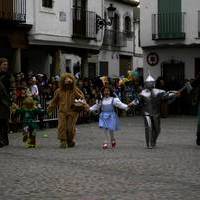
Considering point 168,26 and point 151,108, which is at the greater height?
point 168,26

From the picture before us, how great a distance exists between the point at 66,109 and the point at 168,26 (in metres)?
18.9

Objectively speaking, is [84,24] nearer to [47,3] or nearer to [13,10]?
[47,3]

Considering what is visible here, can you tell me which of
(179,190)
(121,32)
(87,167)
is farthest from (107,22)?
(179,190)

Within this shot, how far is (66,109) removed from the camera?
17.5 meters

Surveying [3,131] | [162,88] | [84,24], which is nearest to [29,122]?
[3,131]

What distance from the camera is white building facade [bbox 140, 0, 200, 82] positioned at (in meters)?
35.0

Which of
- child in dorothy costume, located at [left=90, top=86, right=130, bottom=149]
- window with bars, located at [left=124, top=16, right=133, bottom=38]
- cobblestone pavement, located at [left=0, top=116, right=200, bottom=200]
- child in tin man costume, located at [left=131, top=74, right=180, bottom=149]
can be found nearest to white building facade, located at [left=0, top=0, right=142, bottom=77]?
window with bars, located at [left=124, top=16, right=133, bottom=38]

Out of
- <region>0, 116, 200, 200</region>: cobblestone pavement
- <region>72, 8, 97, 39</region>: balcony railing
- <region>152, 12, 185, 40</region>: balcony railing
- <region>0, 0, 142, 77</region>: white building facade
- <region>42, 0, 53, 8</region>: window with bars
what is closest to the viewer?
<region>0, 116, 200, 200</region>: cobblestone pavement

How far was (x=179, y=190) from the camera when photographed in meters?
10.3

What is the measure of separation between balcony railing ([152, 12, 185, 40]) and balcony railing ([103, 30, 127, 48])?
8.74 meters

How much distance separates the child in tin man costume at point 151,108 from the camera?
17.2 m

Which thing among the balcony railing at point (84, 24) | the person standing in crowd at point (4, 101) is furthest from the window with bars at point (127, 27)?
the person standing in crowd at point (4, 101)

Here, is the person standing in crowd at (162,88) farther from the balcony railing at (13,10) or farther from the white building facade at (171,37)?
the balcony railing at (13,10)

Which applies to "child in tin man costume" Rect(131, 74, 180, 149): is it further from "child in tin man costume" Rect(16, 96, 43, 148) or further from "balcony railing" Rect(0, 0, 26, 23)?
"balcony railing" Rect(0, 0, 26, 23)
